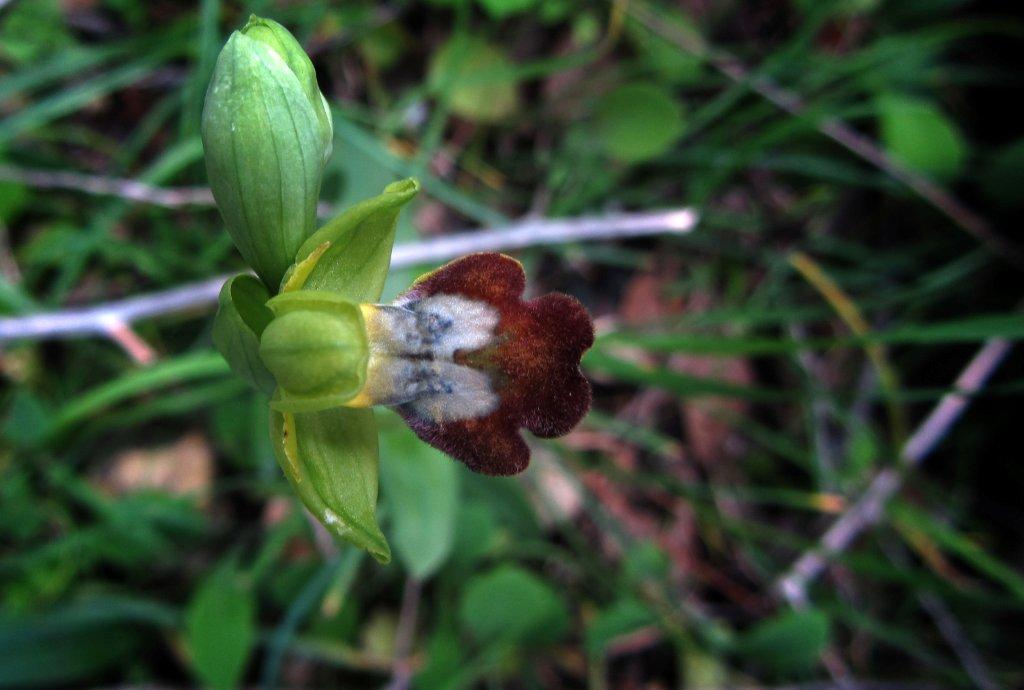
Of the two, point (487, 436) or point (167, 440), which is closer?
point (487, 436)

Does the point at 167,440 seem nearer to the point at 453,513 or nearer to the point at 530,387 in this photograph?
the point at 453,513

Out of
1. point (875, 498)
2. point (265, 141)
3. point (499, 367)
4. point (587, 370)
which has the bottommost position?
point (875, 498)

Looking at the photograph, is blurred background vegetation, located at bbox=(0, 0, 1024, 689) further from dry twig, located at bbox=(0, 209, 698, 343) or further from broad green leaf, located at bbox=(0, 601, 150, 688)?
dry twig, located at bbox=(0, 209, 698, 343)

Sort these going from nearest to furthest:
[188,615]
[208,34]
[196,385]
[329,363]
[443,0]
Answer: [329,363] → [208,34] → [188,615] → [196,385] → [443,0]

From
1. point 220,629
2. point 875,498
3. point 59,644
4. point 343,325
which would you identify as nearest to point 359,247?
point 343,325

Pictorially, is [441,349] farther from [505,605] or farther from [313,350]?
[505,605]

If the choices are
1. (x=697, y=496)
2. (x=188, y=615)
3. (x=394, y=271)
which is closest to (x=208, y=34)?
(x=394, y=271)

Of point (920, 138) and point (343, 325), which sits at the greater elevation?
point (920, 138)
